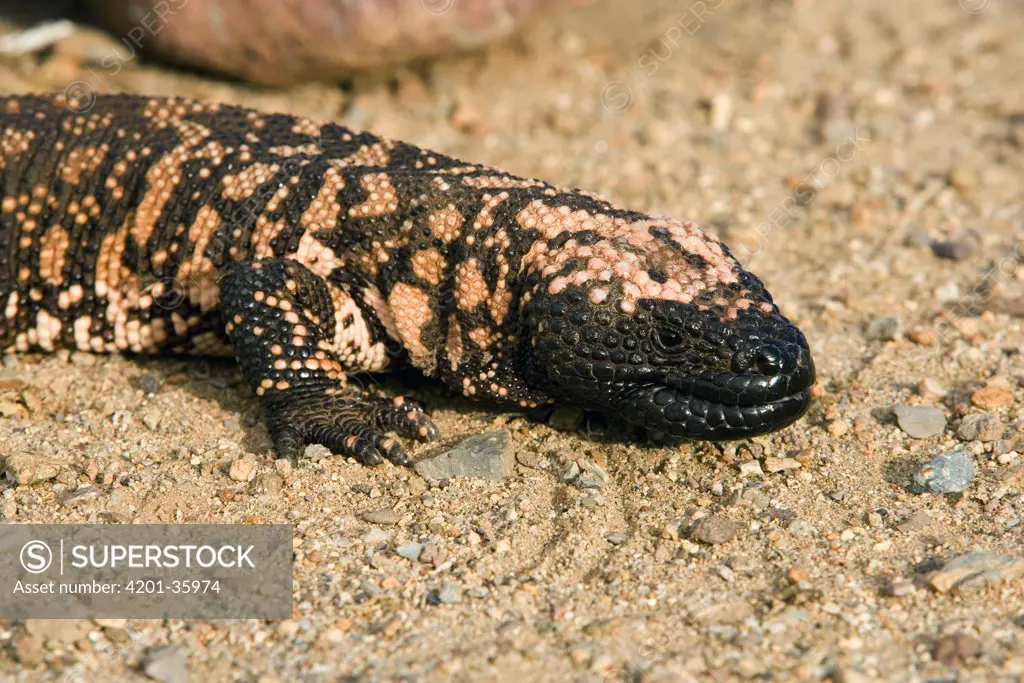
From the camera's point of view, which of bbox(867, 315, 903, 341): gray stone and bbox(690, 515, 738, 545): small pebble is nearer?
bbox(690, 515, 738, 545): small pebble

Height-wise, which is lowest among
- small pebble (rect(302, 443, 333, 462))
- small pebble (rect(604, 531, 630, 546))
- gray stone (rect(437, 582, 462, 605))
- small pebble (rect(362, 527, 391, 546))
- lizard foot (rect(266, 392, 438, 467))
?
small pebble (rect(302, 443, 333, 462))

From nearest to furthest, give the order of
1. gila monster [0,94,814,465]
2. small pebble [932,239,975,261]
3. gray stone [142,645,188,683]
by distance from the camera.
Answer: gray stone [142,645,188,683]
gila monster [0,94,814,465]
small pebble [932,239,975,261]

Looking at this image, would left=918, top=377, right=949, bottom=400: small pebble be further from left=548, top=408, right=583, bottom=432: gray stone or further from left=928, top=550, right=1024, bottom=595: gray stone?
left=548, top=408, right=583, bottom=432: gray stone

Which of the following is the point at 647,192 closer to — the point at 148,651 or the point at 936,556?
the point at 936,556

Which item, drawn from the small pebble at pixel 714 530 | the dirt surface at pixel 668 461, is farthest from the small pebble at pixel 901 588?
the small pebble at pixel 714 530

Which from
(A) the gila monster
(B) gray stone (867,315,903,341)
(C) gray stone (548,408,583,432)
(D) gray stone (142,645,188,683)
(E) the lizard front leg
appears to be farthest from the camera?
(B) gray stone (867,315,903,341)

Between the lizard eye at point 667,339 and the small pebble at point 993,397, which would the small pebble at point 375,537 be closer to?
the lizard eye at point 667,339

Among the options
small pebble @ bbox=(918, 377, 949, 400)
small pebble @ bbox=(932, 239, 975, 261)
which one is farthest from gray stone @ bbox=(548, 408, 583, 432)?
small pebble @ bbox=(932, 239, 975, 261)

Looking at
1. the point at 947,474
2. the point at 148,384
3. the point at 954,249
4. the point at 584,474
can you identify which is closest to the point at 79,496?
the point at 148,384

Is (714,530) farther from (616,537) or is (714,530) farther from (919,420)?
(919,420)
